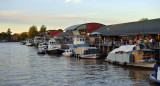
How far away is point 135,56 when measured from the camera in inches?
1335

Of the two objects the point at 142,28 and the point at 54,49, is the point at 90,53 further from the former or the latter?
the point at 54,49

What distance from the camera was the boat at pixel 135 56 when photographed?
3216cm

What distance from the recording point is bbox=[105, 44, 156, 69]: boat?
32.2 meters

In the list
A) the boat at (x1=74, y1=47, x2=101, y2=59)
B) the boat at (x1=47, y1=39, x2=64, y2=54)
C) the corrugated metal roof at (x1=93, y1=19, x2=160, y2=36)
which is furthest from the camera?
the boat at (x1=47, y1=39, x2=64, y2=54)

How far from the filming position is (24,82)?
2483cm

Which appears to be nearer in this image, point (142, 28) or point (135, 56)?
point (135, 56)

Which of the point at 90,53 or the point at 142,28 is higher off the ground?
the point at 142,28

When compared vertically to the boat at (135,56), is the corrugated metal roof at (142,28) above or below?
above

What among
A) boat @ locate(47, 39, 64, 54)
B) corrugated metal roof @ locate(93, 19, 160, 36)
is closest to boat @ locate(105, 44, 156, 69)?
corrugated metal roof @ locate(93, 19, 160, 36)

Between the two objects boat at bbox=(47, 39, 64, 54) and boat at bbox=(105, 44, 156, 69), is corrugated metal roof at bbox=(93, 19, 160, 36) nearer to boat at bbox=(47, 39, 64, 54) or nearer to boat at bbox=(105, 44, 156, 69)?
boat at bbox=(105, 44, 156, 69)

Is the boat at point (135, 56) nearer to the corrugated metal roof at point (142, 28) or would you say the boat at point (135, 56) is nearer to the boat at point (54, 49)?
the corrugated metal roof at point (142, 28)

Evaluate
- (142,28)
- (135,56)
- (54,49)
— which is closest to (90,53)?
(142,28)

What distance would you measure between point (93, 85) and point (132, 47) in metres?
14.3

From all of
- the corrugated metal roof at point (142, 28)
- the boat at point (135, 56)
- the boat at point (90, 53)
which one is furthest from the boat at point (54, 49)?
the boat at point (135, 56)
